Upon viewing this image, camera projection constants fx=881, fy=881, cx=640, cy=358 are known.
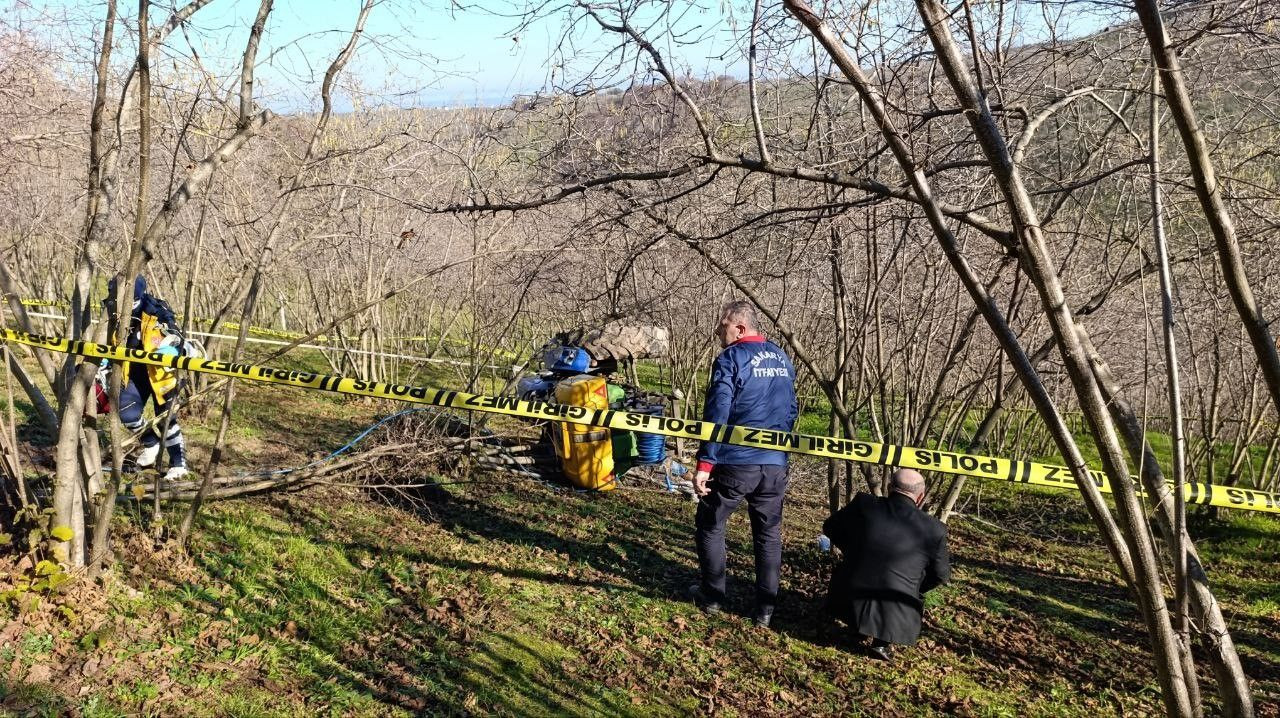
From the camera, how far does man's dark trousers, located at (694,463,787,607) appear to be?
199 inches

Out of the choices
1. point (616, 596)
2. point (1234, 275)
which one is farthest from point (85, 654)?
point (1234, 275)

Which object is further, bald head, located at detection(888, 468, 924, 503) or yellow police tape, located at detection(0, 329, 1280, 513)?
bald head, located at detection(888, 468, 924, 503)

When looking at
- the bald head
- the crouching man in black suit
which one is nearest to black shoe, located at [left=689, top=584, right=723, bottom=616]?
the crouching man in black suit

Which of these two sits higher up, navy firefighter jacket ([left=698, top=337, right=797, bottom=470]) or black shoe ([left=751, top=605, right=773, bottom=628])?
navy firefighter jacket ([left=698, top=337, right=797, bottom=470])

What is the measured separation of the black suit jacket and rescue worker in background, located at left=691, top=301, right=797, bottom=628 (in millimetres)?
519

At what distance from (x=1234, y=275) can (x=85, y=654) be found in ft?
14.9

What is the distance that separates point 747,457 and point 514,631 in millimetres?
1600

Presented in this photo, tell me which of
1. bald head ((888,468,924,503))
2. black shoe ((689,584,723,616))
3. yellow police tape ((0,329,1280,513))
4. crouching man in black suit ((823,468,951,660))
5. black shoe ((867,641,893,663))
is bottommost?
black shoe ((867,641,893,663))

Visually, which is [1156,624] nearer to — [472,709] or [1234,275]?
[1234,275]

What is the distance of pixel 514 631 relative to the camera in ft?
15.6

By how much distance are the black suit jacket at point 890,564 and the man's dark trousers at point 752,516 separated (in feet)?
1.65

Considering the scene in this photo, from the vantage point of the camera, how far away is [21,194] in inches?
418

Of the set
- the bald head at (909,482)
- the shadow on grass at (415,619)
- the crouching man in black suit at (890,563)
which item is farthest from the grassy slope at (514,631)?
the bald head at (909,482)

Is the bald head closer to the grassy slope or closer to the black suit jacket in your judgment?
the black suit jacket
